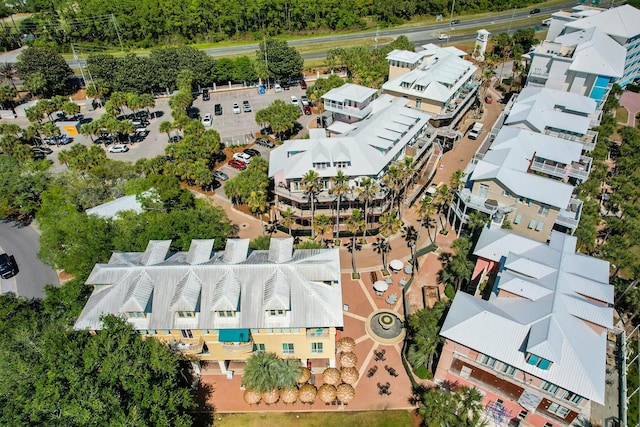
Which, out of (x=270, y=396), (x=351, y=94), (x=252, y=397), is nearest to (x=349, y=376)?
(x=270, y=396)

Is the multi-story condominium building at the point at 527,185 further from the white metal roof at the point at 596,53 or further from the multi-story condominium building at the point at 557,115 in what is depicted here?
the white metal roof at the point at 596,53

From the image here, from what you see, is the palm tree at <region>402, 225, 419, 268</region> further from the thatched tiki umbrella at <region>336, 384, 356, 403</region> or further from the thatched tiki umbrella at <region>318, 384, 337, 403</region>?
the thatched tiki umbrella at <region>318, 384, 337, 403</region>

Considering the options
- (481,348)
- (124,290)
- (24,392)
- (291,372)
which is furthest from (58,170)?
(481,348)

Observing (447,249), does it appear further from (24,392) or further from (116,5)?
(116,5)

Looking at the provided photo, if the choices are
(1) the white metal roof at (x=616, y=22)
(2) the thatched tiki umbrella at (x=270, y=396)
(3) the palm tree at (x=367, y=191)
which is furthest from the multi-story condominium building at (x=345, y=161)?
(1) the white metal roof at (x=616, y=22)

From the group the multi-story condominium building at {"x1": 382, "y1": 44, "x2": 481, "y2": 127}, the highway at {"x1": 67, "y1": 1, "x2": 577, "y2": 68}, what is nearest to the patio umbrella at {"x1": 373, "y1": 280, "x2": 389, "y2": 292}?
the multi-story condominium building at {"x1": 382, "y1": 44, "x2": 481, "y2": 127}

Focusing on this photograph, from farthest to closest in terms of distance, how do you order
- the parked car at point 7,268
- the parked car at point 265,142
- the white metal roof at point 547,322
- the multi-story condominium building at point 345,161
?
1. the parked car at point 265,142
2. the multi-story condominium building at point 345,161
3. the parked car at point 7,268
4. the white metal roof at point 547,322
